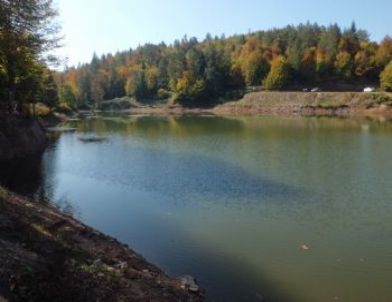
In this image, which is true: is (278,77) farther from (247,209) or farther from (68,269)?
(68,269)

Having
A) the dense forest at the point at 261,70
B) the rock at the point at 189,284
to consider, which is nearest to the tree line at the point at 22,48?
the rock at the point at 189,284

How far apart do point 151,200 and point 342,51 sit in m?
147

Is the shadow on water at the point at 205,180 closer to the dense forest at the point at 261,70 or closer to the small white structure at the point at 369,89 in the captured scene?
the dense forest at the point at 261,70

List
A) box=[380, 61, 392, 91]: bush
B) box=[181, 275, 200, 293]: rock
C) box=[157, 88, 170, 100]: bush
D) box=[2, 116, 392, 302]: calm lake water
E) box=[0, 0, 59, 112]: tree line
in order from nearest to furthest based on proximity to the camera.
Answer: box=[181, 275, 200, 293]: rock < box=[2, 116, 392, 302]: calm lake water < box=[0, 0, 59, 112]: tree line < box=[380, 61, 392, 91]: bush < box=[157, 88, 170, 100]: bush

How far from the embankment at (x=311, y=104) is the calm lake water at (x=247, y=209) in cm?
7098

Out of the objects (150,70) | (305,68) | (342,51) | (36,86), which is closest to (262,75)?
(305,68)

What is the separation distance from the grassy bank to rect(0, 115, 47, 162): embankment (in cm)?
2901

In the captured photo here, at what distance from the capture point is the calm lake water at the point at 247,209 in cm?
1905

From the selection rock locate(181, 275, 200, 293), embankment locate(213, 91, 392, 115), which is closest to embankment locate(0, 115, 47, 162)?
rock locate(181, 275, 200, 293)

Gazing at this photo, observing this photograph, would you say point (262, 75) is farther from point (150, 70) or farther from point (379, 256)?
point (379, 256)

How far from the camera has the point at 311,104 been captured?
442 ft

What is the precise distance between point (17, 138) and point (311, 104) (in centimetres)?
10065

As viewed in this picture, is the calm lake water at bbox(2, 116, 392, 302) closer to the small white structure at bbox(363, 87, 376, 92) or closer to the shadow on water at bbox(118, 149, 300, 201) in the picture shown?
the shadow on water at bbox(118, 149, 300, 201)

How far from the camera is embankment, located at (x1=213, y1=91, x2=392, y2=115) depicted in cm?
12525
